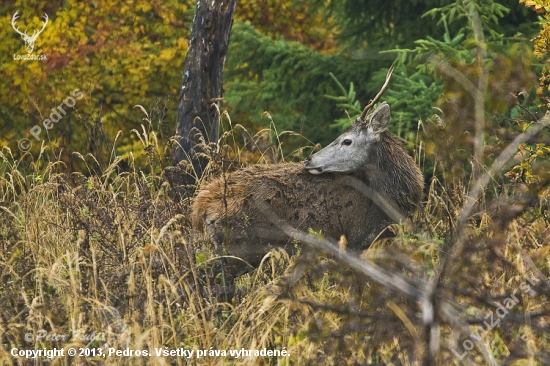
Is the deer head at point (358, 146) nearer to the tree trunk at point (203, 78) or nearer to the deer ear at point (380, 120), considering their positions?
the deer ear at point (380, 120)

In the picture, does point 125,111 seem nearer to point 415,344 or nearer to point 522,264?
point 522,264

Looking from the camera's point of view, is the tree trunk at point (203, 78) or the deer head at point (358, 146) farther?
the tree trunk at point (203, 78)

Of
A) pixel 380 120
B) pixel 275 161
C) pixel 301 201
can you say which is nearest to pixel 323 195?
pixel 301 201

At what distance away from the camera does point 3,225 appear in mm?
7508

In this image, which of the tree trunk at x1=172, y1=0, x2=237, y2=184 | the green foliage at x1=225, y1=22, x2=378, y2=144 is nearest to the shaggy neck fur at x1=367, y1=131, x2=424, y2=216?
the tree trunk at x1=172, y1=0, x2=237, y2=184

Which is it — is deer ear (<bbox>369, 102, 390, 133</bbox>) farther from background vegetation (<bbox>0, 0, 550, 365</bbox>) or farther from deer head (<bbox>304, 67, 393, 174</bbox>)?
background vegetation (<bbox>0, 0, 550, 365</bbox>)

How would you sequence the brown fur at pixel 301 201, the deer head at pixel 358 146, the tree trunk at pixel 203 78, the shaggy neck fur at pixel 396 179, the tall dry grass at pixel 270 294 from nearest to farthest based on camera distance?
the tall dry grass at pixel 270 294, the brown fur at pixel 301 201, the deer head at pixel 358 146, the shaggy neck fur at pixel 396 179, the tree trunk at pixel 203 78

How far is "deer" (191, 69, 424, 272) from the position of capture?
249 inches

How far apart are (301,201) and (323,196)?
0.20 metres

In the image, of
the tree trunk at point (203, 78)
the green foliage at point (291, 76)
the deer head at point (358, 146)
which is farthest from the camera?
the green foliage at point (291, 76)

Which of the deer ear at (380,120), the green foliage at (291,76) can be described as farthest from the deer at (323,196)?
the green foliage at (291,76)

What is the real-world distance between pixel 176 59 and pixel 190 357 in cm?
851

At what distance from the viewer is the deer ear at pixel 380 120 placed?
6.93 meters

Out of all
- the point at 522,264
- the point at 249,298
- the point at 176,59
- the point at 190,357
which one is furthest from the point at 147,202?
the point at 176,59
